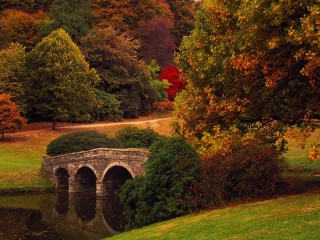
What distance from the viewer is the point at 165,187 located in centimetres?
2552

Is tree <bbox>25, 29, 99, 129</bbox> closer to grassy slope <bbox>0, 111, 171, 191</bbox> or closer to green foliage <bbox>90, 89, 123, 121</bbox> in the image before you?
grassy slope <bbox>0, 111, 171, 191</bbox>

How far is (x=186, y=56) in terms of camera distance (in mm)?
Answer: 23578

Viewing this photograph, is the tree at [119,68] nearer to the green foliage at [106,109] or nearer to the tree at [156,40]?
the green foliage at [106,109]

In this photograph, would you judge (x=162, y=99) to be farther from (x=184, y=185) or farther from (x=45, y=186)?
(x=184, y=185)

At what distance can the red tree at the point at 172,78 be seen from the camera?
77.5 meters

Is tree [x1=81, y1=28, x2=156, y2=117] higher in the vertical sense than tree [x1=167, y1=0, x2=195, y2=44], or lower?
lower

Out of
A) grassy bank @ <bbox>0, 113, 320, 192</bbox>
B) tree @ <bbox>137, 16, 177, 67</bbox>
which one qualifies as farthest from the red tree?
tree @ <bbox>137, 16, 177, 67</bbox>

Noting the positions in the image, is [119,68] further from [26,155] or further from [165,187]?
[165,187]

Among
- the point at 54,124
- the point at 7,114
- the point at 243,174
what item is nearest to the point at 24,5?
the point at 54,124

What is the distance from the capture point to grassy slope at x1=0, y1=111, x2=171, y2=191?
1827 inches

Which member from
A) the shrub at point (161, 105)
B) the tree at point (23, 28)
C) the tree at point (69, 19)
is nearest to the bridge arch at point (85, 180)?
the shrub at point (161, 105)

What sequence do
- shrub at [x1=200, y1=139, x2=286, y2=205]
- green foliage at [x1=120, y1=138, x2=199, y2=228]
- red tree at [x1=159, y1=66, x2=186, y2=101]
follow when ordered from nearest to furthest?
shrub at [x1=200, y1=139, x2=286, y2=205] → green foliage at [x1=120, y1=138, x2=199, y2=228] → red tree at [x1=159, y1=66, x2=186, y2=101]

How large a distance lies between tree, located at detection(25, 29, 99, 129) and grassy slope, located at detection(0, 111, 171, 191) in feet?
9.66

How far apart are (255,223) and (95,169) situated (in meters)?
29.0
